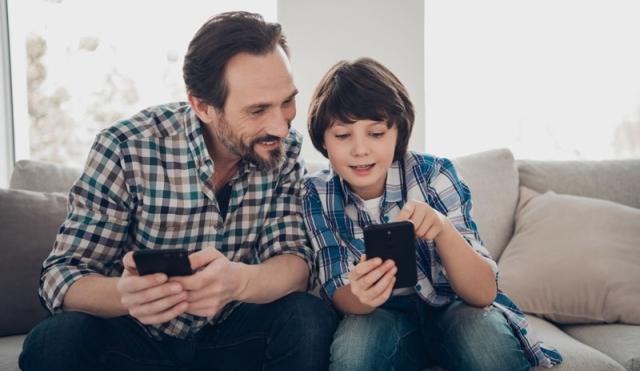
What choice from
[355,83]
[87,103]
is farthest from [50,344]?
[87,103]

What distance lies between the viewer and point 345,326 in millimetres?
1429

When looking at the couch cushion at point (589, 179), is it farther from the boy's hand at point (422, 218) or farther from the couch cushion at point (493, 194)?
the boy's hand at point (422, 218)

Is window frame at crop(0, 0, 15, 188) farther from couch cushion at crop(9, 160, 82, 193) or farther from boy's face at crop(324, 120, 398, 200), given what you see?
boy's face at crop(324, 120, 398, 200)

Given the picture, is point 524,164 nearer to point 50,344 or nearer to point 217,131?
point 217,131

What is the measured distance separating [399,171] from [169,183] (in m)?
0.59

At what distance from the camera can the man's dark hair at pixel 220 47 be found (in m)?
1.60

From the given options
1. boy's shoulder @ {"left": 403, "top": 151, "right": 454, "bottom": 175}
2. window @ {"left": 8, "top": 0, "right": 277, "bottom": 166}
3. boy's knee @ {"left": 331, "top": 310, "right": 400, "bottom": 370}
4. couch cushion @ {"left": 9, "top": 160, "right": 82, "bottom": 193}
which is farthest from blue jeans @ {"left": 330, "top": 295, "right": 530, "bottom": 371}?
window @ {"left": 8, "top": 0, "right": 277, "bottom": 166}

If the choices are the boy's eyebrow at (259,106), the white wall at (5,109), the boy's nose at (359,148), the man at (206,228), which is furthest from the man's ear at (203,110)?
the white wall at (5,109)

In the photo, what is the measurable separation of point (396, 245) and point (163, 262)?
48 centimetres

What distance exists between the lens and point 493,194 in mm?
2195

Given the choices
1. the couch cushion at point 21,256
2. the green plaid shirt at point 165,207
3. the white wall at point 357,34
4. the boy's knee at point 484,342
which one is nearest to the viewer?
the boy's knee at point 484,342

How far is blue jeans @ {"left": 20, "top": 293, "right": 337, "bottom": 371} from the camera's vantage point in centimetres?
127

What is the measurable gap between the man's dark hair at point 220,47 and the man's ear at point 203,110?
0.01 meters

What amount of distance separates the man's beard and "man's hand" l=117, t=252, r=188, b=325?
424 millimetres
